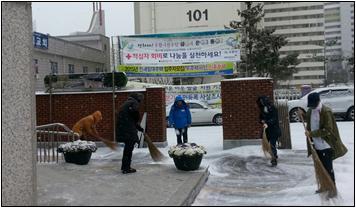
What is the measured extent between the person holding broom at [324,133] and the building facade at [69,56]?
63.2 ft

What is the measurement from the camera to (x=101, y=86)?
14352 mm

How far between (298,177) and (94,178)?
12.2 ft

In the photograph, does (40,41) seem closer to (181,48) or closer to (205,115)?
(205,115)

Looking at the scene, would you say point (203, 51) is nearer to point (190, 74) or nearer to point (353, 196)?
point (190, 74)

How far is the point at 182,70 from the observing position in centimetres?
1720

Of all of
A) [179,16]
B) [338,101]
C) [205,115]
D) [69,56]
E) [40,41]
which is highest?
[179,16]

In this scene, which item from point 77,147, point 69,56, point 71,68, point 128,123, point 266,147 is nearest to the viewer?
point 128,123

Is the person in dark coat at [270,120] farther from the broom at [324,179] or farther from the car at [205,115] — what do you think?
the car at [205,115]

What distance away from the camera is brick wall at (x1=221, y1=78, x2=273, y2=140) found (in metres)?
12.5

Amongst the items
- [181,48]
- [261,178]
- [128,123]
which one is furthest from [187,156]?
[181,48]

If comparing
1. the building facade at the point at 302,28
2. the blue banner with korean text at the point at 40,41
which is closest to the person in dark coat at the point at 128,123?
the blue banner with korean text at the point at 40,41

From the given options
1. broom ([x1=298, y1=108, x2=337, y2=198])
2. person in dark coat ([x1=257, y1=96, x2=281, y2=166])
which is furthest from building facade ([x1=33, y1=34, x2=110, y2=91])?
broom ([x1=298, y1=108, x2=337, y2=198])

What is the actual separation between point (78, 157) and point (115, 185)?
101 inches

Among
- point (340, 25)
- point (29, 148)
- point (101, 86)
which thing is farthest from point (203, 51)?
point (340, 25)
